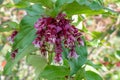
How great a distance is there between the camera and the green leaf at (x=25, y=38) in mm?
1401

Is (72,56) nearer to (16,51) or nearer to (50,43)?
(50,43)

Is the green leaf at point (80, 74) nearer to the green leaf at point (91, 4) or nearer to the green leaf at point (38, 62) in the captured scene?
the green leaf at point (38, 62)

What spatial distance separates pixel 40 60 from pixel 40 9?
0.24m

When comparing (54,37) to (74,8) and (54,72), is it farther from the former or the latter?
(54,72)

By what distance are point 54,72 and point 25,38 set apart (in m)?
0.23

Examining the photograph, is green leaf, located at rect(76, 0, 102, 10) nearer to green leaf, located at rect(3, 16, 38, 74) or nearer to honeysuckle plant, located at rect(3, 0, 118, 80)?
honeysuckle plant, located at rect(3, 0, 118, 80)

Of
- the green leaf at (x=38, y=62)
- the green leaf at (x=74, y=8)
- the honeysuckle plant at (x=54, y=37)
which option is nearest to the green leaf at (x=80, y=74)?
the honeysuckle plant at (x=54, y=37)

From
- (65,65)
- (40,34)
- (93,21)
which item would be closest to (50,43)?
(40,34)

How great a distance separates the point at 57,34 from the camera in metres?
1.31

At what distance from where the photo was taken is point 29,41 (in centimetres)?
141

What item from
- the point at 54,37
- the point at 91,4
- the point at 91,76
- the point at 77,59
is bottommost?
the point at 91,76

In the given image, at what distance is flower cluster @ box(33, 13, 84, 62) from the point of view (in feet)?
4.25

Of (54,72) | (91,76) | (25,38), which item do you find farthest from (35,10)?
(91,76)

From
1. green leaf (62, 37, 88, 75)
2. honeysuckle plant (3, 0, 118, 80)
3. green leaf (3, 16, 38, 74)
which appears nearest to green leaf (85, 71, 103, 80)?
honeysuckle plant (3, 0, 118, 80)
